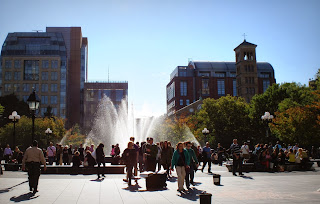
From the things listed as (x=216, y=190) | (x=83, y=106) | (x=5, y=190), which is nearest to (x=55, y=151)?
(x=5, y=190)

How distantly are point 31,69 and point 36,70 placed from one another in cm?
144

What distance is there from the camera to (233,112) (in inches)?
2542

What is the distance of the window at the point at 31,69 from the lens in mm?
107562

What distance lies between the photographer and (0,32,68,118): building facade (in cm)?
10644

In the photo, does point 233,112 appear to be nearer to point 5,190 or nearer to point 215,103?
point 215,103

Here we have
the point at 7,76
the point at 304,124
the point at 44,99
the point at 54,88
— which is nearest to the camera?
the point at 304,124

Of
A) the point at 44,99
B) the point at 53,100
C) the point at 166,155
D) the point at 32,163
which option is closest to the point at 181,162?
the point at 166,155

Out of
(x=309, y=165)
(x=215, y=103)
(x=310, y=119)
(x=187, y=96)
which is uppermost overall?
(x=187, y=96)

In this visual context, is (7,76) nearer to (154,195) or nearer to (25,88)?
(25,88)

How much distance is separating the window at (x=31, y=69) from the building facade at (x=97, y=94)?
23.5m

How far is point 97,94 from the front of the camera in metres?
128

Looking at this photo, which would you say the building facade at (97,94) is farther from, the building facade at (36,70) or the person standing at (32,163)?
the person standing at (32,163)

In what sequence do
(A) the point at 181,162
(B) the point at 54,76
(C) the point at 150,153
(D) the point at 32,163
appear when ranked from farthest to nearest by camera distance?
(B) the point at 54,76 → (C) the point at 150,153 → (A) the point at 181,162 → (D) the point at 32,163

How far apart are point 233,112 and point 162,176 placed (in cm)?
5242
